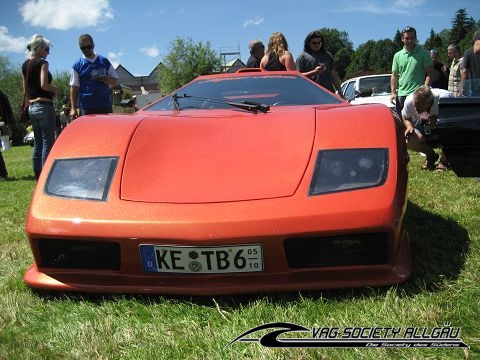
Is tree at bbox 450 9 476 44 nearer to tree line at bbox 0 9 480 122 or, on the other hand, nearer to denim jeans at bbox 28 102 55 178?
tree line at bbox 0 9 480 122

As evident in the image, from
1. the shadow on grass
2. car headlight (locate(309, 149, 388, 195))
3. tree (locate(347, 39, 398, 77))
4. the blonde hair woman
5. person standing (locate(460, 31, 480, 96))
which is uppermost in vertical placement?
tree (locate(347, 39, 398, 77))

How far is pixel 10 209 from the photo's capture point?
384 cm

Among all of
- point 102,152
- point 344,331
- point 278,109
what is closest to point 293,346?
point 344,331

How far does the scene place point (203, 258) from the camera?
1.58 metres

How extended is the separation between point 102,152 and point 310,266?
1.02 m

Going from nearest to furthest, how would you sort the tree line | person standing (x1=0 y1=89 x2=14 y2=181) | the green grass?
the green grass → person standing (x1=0 y1=89 x2=14 y2=181) → the tree line

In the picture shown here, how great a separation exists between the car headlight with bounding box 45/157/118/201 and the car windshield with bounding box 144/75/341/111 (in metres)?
0.92

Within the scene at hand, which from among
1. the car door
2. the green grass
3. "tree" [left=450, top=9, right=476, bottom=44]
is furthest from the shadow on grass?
"tree" [left=450, top=9, right=476, bottom=44]

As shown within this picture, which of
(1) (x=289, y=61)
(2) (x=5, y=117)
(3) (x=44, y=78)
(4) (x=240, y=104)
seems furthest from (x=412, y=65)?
(2) (x=5, y=117)

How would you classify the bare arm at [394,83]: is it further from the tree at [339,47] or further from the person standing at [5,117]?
the tree at [339,47]

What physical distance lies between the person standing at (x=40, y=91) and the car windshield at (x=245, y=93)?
2384 millimetres

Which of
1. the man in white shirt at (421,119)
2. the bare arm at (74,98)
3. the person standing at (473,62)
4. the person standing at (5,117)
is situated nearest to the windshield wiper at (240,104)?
the man in white shirt at (421,119)

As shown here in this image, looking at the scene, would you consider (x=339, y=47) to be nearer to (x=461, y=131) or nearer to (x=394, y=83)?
(x=394, y=83)

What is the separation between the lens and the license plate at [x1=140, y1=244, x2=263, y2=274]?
1.57 m
